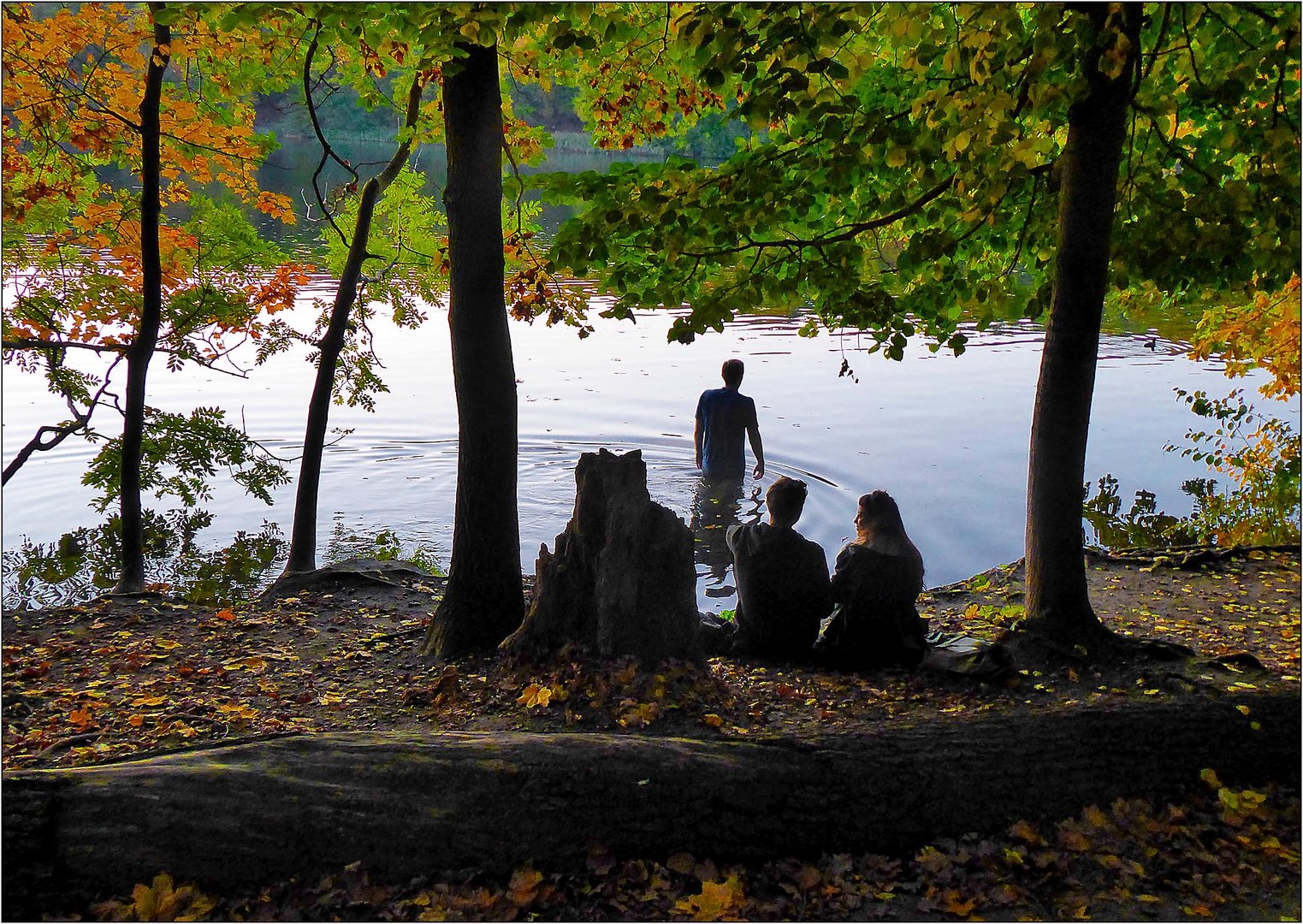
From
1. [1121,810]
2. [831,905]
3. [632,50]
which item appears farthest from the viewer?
[632,50]

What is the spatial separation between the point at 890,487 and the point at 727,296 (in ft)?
32.3

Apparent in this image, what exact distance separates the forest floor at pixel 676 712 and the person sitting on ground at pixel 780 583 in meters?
0.26

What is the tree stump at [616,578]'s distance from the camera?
21.2 ft

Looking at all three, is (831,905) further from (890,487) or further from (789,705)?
(890,487)

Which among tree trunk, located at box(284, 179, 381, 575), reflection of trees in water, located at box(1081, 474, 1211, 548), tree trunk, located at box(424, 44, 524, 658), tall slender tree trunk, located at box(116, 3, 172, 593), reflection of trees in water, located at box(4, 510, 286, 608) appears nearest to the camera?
tree trunk, located at box(424, 44, 524, 658)

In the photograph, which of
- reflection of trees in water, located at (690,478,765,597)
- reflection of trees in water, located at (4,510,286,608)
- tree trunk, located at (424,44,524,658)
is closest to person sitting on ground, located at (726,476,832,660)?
tree trunk, located at (424,44,524,658)

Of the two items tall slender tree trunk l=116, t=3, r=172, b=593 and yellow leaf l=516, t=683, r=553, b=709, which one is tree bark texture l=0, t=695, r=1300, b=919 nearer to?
yellow leaf l=516, t=683, r=553, b=709

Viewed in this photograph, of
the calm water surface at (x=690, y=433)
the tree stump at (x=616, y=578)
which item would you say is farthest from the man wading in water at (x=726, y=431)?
the tree stump at (x=616, y=578)

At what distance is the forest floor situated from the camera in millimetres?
4594

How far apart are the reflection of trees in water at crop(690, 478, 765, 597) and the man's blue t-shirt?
27 centimetres

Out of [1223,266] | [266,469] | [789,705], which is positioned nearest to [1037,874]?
[789,705]

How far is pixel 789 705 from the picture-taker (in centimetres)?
642

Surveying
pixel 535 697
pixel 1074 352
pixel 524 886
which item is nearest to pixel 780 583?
pixel 535 697

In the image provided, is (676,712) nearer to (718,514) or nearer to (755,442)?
(755,442)
